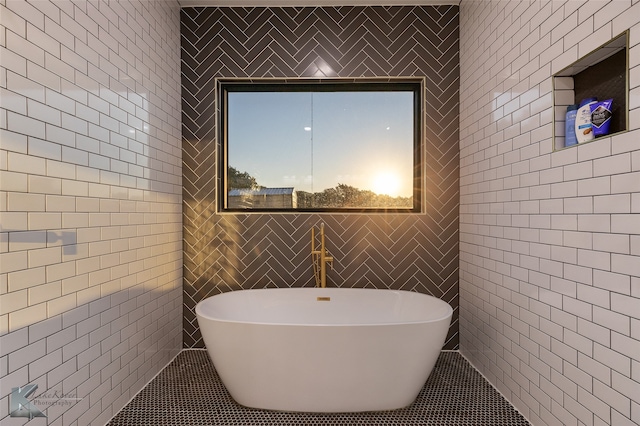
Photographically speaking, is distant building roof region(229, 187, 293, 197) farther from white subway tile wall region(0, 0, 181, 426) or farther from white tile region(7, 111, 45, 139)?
white tile region(7, 111, 45, 139)

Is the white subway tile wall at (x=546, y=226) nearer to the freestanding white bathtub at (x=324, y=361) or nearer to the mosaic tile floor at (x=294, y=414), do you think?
the mosaic tile floor at (x=294, y=414)

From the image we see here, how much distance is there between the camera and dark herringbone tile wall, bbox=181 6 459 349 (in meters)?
2.99

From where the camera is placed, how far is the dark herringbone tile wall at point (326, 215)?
9.82ft

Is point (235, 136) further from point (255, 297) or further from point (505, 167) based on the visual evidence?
point (505, 167)

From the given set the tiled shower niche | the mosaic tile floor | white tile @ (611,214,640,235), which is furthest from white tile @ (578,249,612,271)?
the mosaic tile floor

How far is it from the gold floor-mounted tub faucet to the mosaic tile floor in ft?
3.41

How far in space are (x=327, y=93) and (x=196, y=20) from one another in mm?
1261

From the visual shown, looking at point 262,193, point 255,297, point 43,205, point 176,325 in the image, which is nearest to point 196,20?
point 262,193

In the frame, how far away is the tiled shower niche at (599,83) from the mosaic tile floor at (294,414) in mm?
1569

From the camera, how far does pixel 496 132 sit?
238 centimetres

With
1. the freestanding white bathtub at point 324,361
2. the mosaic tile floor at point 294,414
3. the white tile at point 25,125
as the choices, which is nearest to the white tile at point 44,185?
the white tile at point 25,125

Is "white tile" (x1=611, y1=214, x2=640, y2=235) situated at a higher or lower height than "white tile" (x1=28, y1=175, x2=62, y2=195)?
lower

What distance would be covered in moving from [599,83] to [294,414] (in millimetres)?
2355

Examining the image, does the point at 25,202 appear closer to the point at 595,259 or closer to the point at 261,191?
the point at 261,191
